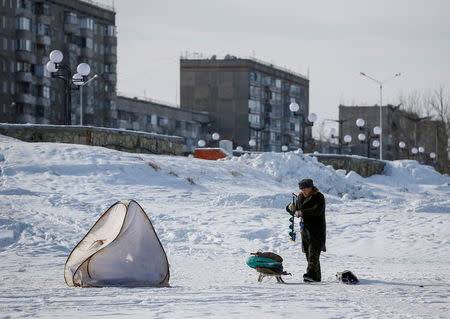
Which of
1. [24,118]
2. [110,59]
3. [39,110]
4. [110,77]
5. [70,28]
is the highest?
[70,28]

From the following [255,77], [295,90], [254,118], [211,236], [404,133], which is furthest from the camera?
[295,90]

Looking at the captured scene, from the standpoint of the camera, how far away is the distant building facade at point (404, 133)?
7419cm

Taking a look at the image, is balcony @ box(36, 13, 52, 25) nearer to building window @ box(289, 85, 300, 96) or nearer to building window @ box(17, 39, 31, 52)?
building window @ box(17, 39, 31, 52)

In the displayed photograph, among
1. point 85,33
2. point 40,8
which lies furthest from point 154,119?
point 40,8

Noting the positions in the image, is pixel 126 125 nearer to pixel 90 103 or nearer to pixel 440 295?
pixel 90 103

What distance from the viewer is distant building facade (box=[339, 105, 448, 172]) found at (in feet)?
243

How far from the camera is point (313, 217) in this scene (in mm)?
11633

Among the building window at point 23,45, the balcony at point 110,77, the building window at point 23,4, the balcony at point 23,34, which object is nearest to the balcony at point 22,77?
the building window at point 23,45

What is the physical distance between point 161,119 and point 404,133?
23930 mm

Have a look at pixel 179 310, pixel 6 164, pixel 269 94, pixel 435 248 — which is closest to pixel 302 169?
pixel 6 164

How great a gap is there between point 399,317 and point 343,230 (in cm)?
1076

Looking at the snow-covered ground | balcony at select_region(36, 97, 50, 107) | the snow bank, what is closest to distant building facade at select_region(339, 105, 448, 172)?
the snow bank

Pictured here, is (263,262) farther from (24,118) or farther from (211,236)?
(24,118)

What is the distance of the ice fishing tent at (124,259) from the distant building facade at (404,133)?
132 feet
